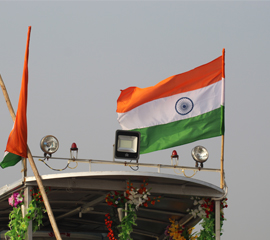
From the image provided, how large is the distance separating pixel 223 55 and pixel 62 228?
7580 mm

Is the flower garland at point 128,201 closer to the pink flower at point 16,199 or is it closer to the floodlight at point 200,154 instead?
the floodlight at point 200,154

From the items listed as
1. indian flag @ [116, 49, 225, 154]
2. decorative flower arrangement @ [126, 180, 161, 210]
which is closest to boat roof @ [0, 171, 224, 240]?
decorative flower arrangement @ [126, 180, 161, 210]

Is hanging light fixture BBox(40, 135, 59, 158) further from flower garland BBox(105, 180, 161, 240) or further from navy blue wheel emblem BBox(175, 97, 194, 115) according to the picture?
navy blue wheel emblem BBox(175, 97, 194, 115)

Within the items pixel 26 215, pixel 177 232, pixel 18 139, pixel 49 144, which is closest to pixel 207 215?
pixel 177 232

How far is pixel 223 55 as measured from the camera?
50.6 ft

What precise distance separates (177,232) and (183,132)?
2755 mm

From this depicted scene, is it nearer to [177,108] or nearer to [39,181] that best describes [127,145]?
[177,108]

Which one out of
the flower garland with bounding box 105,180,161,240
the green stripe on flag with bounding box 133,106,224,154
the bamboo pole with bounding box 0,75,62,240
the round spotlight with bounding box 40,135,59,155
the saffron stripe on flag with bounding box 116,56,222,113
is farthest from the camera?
the saffron stripe on flag with bounding box 116,56,222,113

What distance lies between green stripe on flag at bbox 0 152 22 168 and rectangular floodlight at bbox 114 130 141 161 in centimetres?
235

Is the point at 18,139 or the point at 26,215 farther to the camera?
the point at 18,139

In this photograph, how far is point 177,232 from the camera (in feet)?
49.8

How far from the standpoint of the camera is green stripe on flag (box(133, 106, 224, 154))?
1464cm

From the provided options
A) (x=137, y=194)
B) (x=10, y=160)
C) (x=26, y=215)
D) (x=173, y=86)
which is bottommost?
(x=26, y=215)

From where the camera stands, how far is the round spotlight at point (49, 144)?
43.6ft
